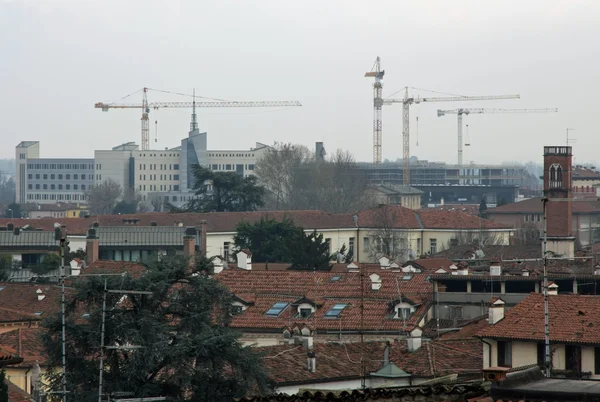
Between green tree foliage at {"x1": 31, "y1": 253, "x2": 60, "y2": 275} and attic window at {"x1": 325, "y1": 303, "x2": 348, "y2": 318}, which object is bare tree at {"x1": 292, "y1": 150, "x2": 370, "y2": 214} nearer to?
green tree foliage at {"x1": 31, "y1": 253, "x2": 60, "y2": 275}

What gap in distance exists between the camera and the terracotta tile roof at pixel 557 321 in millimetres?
25219

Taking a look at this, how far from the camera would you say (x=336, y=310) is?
3453 cm

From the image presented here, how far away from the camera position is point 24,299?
37.1 meters

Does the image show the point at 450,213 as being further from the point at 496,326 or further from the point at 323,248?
the point at 496,326

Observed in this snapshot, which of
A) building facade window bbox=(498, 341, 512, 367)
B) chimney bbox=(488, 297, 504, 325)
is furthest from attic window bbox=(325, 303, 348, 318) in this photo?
building facade window bbox=(498, 341, 512, 367)

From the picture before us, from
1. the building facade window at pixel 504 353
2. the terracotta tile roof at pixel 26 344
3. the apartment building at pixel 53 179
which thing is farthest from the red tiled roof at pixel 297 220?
the apartment building at pixel 53 179

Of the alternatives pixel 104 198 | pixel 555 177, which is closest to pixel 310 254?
pixel 555 177

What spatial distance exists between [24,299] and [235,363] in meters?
14.8

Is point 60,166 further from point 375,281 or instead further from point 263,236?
point 375,281

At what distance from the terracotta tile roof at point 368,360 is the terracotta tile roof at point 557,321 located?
0.71m

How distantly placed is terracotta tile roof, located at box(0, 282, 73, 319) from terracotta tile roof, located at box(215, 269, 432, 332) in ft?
13.2

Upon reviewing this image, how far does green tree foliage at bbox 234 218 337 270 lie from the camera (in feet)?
176

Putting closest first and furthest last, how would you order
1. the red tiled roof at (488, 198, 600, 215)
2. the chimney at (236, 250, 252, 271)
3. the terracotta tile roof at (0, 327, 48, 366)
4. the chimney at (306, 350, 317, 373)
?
the chimney at (306, 350, 317, 373), the terracotta tile roof at (0, 327, 48, 366), the chimney at (236, 250, 252, 271), the red tiled roof at (488, 198, 600, 215)

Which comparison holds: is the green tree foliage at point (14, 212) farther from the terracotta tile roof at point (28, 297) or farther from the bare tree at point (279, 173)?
the terracotta tile roof at point (28, 297)
